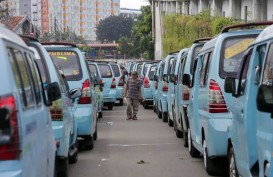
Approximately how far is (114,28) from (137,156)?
465 ft

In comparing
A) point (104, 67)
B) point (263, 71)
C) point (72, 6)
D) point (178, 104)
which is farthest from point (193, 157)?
point (72, 6)

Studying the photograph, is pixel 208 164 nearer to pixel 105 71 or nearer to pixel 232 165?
pixel 232 165

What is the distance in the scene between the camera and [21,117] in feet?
18.6

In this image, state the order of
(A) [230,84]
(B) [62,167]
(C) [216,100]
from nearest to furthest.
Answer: (A) [230,84] < (B) [62,167] < (C) [216,100]

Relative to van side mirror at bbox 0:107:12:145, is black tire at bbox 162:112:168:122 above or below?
below

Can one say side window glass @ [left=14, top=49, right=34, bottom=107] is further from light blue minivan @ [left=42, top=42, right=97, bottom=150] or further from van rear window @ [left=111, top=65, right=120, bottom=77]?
van rear window @ [left=111, top=65, right=120, bottom=77]

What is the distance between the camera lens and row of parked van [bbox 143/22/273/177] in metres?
7.04

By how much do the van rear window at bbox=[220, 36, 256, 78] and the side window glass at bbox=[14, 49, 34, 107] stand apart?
4437mm

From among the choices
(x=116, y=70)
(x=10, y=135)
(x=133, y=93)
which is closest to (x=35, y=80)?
(x=10, y=135)

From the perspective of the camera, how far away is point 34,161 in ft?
20.9

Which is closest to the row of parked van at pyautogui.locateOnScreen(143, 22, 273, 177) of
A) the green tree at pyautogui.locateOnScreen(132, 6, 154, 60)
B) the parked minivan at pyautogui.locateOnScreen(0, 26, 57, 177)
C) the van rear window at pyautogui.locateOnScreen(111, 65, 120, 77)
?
the parked minivan at pyautogui.locateOnScreen(0, 26, 57, 177)

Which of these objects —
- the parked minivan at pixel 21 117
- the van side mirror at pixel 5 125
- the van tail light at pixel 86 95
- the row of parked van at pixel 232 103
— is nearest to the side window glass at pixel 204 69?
the row of parked van at pixel 232 103

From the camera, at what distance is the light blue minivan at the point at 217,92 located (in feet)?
33.6

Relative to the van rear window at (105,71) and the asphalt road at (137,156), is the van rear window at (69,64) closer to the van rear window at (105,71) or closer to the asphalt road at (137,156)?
the asphalt road at (137,156)
